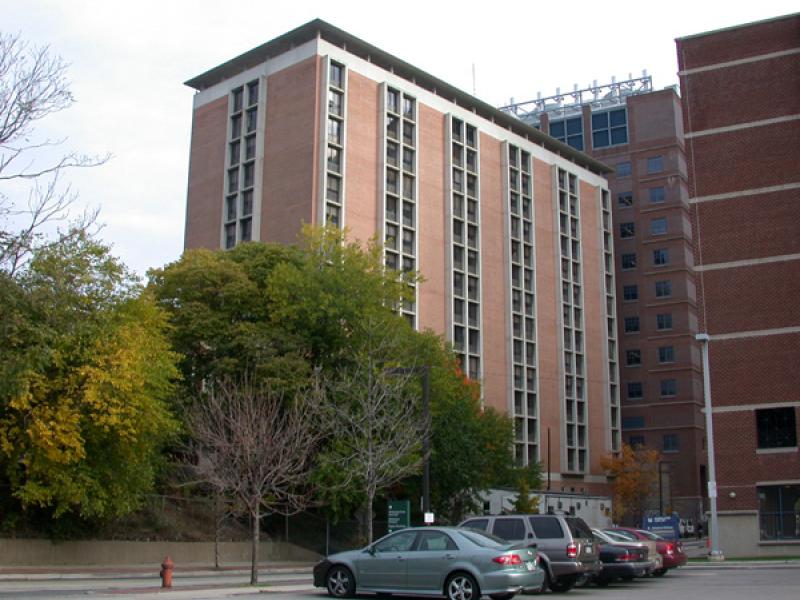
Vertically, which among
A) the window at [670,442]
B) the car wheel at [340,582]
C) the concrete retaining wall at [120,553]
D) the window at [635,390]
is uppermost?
the window at [635,390]

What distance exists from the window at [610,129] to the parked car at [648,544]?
292ft

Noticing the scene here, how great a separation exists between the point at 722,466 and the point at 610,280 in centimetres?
6095

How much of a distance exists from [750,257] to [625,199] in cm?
6574

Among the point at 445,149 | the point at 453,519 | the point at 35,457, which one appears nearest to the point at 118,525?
the point at 35,457

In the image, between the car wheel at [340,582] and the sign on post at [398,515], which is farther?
the sign on post at [398,515]

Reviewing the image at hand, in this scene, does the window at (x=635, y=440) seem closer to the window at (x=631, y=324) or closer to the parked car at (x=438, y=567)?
the window at (x=631, y=324)

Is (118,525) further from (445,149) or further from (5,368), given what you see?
(445,149)

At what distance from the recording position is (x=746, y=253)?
1774 inches

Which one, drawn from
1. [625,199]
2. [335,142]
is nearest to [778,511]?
[335,142]

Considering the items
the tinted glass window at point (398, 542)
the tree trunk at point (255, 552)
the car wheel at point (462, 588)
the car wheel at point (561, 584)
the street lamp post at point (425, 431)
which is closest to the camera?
the car wheel at point (462, 588)

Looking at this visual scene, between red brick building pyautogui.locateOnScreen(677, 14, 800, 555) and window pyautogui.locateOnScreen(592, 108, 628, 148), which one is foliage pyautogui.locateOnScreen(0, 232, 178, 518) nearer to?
red brick building pyautogui.locateOnScreen(677, 14, 800, 555)

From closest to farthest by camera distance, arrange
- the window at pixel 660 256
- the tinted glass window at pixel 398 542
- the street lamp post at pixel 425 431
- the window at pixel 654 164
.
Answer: the tinted glass window at pixel 398 542
the street lamp post at pixel 425 431
the window at pixel 660 256
the window at pixel 654 164

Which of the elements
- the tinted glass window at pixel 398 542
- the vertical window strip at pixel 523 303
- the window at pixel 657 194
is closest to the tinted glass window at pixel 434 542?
the tinted glass window at pixel 398 542

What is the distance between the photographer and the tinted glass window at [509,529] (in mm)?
21969
